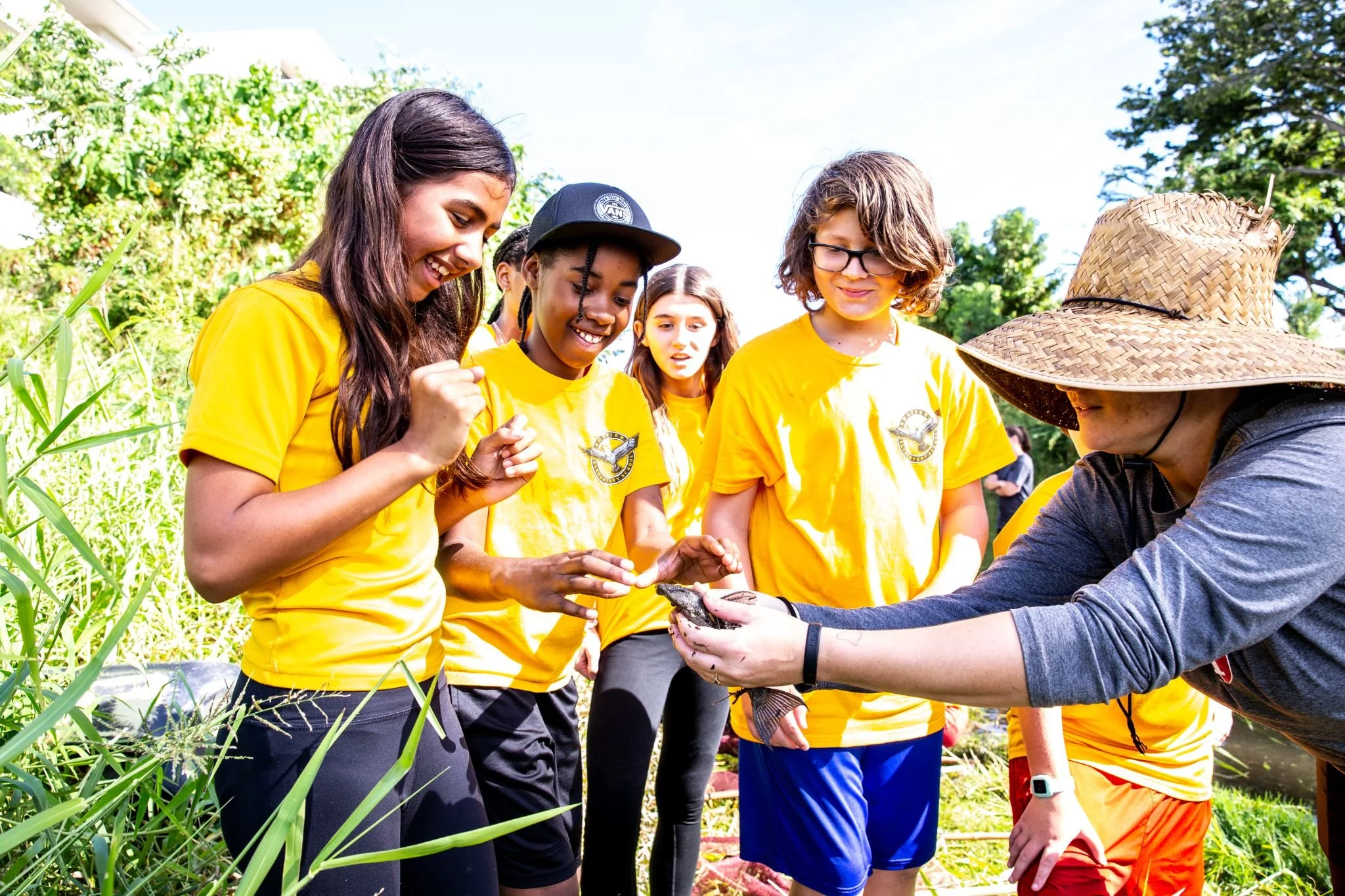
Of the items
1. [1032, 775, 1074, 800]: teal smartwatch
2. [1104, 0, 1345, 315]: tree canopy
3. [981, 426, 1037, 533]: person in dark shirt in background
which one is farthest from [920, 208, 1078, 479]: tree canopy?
[1032, 775, 1074, 800]: teal smartwatch

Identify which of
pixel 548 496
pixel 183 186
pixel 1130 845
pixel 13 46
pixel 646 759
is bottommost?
pixel 1130 845

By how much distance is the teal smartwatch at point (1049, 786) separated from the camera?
2223mm

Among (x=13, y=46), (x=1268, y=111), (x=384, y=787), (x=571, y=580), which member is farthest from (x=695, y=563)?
(x=1268, y=111)

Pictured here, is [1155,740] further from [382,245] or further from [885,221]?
[382,245]

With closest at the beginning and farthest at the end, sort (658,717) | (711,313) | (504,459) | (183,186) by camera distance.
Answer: (504,459) → (658,717) → (711,313) → (183,186)

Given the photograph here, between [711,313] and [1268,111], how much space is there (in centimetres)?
2068

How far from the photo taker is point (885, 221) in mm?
2594

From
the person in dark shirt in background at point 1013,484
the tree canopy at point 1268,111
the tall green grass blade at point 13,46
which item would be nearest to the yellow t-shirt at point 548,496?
the tall green grass blade at point 13,46

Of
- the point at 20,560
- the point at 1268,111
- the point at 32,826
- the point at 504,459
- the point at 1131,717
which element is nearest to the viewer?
the point at 32,826

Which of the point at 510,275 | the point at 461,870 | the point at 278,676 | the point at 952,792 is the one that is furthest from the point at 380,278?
the point at 952,792

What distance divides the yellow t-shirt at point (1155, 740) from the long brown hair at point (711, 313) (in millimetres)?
1919

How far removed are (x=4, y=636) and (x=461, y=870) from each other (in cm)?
123

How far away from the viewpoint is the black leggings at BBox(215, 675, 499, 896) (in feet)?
5.23

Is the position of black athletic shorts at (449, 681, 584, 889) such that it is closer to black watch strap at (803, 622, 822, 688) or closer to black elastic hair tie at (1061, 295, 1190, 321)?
black watch strap at (803, 622, 822, 688)
